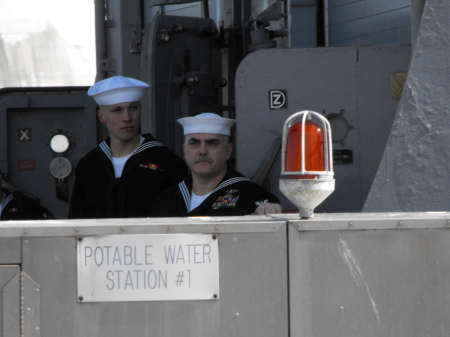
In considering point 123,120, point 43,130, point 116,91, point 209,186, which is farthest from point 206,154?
point 43,130

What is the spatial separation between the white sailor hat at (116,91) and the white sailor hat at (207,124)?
0.51 meters

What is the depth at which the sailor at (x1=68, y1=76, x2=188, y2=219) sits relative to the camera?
468 centimetres

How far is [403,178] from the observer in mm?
3549

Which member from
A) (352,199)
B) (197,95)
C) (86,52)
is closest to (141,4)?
(86,52)

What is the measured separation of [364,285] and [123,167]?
2.18m

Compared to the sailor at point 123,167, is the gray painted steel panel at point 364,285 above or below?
below

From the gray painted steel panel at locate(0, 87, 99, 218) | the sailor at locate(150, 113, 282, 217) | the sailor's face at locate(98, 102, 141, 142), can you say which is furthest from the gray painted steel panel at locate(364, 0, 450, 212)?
the gray painted steel panel at locate(0, 87, 99, 218)

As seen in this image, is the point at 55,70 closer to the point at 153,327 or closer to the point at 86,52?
the point at 86,52

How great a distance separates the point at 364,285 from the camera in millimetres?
2766

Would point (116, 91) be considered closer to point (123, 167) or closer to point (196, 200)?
point (123, 167)

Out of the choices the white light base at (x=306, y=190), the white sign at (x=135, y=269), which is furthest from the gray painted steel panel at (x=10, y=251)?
the white light base at (x=306, y=190)

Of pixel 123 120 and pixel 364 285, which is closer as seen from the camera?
pixel 364 285

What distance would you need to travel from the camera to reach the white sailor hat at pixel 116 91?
4.74m

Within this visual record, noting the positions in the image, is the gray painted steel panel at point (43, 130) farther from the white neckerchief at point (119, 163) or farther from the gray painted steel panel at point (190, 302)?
the gray painted steel panel at point (190, 302)
